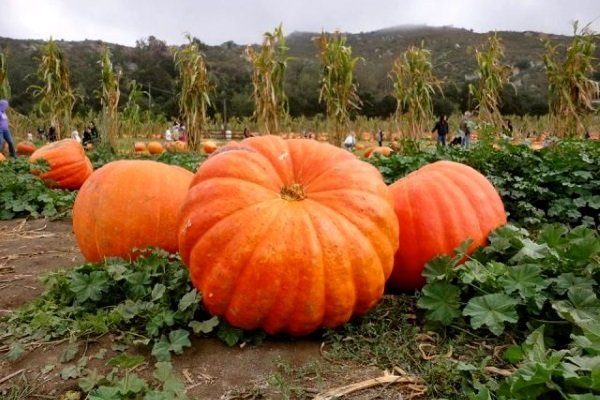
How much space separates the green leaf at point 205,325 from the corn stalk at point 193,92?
32.8 feet

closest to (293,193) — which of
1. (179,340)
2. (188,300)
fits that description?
(188,300)

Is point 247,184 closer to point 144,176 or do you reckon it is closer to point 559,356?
point 144,176

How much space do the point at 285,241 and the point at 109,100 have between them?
1075cm

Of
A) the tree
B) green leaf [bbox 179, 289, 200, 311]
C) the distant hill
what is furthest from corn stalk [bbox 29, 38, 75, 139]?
the distant hill

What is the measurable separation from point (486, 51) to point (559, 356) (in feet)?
43.5

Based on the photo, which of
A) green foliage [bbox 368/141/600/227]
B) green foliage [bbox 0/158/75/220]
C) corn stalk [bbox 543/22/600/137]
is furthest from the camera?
corn stalk [bbox 543/22/600/137]

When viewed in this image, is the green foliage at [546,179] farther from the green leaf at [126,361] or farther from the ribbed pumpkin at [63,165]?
the ribbed pumpkin at [63,165]

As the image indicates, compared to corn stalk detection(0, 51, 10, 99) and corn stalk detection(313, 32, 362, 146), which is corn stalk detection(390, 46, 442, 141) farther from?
corn stalk detection(0, 51, 10, 99)

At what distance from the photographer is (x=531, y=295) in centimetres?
183

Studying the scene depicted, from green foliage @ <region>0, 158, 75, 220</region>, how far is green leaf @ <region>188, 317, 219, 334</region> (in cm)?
341

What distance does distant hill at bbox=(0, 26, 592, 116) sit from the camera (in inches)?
1937

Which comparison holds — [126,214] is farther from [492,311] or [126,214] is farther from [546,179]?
[546,179]

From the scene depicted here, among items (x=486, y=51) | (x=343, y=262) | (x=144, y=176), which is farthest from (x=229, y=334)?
(x=486, y=51)

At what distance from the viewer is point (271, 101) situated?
10.5 metres
